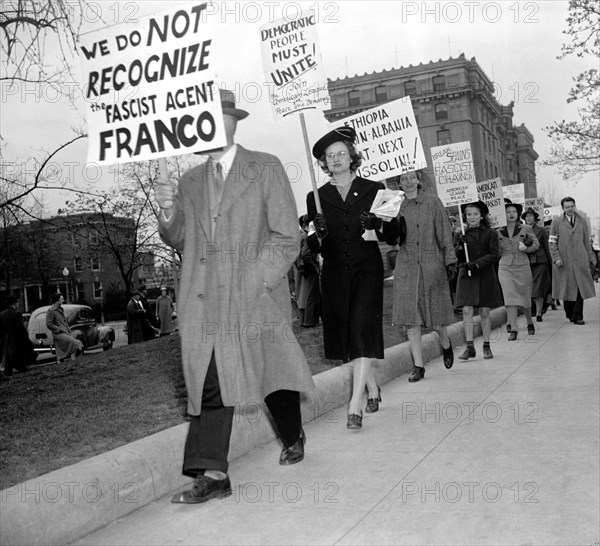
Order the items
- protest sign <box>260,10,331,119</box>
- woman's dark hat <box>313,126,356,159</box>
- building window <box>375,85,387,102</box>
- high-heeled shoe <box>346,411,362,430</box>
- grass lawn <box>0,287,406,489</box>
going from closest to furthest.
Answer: grass lawn <box>0,287,406,489</box> < high-heeled shoe <box>346,411,362,430</box> < woman's dark hat <box>313,126,356,159</box> < protest sign <box>260,10,331,119</box> < building window <box>375,85,387,102</box>

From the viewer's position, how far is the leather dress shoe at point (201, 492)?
4.32m

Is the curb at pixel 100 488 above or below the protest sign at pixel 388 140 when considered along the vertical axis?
below

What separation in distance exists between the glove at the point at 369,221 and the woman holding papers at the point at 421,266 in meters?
2.04

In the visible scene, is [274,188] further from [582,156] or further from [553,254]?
[582,156]

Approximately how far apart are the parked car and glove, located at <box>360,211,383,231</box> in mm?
18324

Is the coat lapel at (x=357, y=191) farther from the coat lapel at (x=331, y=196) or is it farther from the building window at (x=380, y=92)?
the building window at (x=380, y=92)

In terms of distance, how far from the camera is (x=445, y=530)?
3.74 metres

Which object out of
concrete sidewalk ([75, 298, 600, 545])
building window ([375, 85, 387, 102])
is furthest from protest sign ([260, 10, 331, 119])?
building window ([375, 85, 387, 102])

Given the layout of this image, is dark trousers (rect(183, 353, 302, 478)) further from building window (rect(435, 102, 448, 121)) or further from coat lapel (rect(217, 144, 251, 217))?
building window (rect(435, 102, 448, 121))

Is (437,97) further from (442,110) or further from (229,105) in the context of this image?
(229,105)

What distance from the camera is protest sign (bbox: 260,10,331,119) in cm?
765

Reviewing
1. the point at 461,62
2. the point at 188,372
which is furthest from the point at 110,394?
the point at 461,62

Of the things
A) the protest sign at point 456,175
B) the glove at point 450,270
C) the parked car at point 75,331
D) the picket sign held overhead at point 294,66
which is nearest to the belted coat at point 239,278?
the picket sign held overhead at point 294,66

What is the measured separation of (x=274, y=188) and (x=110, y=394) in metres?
3.66
